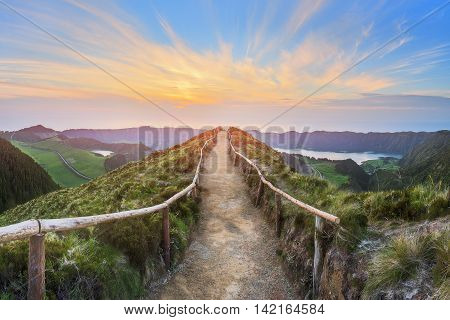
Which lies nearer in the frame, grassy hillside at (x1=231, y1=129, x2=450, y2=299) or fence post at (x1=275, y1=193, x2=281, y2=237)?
grassy hillside at (x1=231, y1=129, x2=450, y2=299)

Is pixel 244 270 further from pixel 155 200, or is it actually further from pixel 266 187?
pixel 266 187

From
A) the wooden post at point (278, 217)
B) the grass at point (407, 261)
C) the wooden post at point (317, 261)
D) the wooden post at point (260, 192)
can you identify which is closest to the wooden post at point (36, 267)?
the grass at point (407, 261)

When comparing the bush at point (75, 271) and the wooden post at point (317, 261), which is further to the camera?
the wooden post at point (317, 261)

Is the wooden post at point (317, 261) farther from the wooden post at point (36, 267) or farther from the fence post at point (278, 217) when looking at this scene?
the wooden post at point (36, 267)

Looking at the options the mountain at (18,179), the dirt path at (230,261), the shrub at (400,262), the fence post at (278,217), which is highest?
the shrub at (400,262)

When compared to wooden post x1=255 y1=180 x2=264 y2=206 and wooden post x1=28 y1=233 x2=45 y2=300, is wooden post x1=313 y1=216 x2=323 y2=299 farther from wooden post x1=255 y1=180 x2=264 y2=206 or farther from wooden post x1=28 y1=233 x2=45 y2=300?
wooden post x1=255 y1=180 x2=264 y2=206

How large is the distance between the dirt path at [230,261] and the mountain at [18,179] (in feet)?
355

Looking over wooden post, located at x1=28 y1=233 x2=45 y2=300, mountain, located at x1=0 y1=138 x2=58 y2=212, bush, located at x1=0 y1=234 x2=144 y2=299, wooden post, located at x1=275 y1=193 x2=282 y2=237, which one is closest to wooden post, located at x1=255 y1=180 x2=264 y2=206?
wooden post, located at x1=275 y1=193 x2=282 y2=237

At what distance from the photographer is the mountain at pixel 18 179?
4257 inches

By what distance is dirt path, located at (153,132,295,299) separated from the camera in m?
7.90

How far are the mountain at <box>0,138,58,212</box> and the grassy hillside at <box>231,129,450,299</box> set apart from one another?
113711 mm

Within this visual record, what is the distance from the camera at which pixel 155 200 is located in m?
11.2
